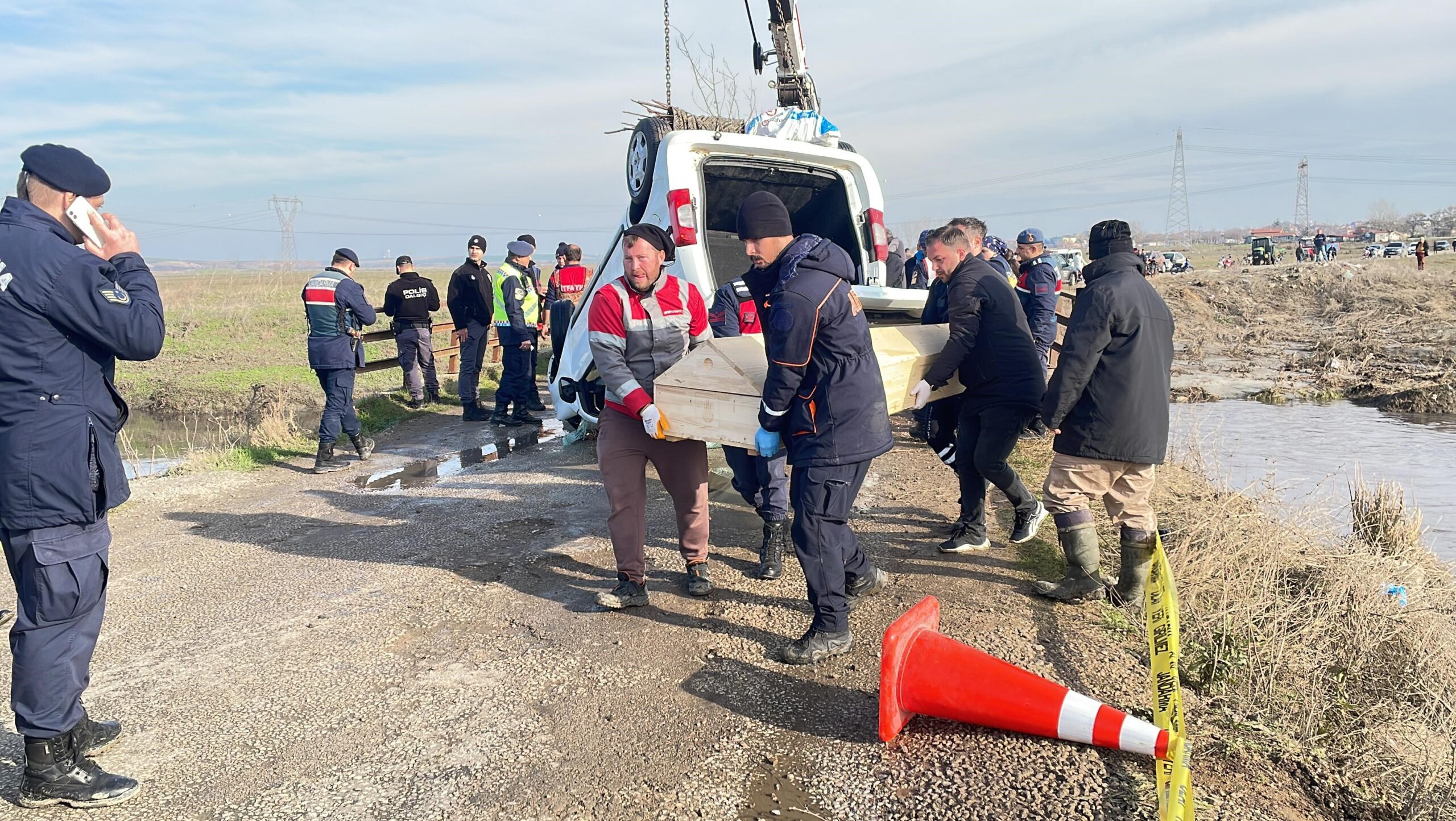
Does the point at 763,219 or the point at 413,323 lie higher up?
the point at 763,219

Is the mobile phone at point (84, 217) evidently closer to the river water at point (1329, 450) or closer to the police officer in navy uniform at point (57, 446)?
the police officer in navy uniform at point (57, 446)

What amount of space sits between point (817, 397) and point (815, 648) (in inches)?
42.6

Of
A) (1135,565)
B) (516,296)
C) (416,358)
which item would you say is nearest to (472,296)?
(516,296)

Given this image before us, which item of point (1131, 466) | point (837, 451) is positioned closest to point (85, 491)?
point (837, 451)

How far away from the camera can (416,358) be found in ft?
36.8

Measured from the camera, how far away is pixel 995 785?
9.15 feet

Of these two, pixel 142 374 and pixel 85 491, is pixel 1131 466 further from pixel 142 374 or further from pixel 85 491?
pixel 142 374

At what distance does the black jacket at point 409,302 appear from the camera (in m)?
10.8

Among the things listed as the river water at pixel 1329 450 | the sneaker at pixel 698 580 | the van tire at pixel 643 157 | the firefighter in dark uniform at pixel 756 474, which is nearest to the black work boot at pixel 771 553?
the firefighter in dark uniform at pixel 756 474

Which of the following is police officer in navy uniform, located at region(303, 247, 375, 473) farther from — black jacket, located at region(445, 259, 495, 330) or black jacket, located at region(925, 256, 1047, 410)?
black jacket, located at region(925, 256, 1047, 410)

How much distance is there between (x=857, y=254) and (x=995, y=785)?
178 inches

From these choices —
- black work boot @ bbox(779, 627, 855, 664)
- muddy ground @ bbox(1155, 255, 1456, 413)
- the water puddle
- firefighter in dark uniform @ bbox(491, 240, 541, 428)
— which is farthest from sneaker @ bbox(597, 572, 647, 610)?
muddy ground @ bbox(1155, 255, 1456, 413)

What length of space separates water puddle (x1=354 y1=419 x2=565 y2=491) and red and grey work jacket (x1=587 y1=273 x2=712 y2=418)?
350 centimetres

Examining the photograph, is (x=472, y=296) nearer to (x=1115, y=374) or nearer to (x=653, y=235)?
(x=653, y=235)
